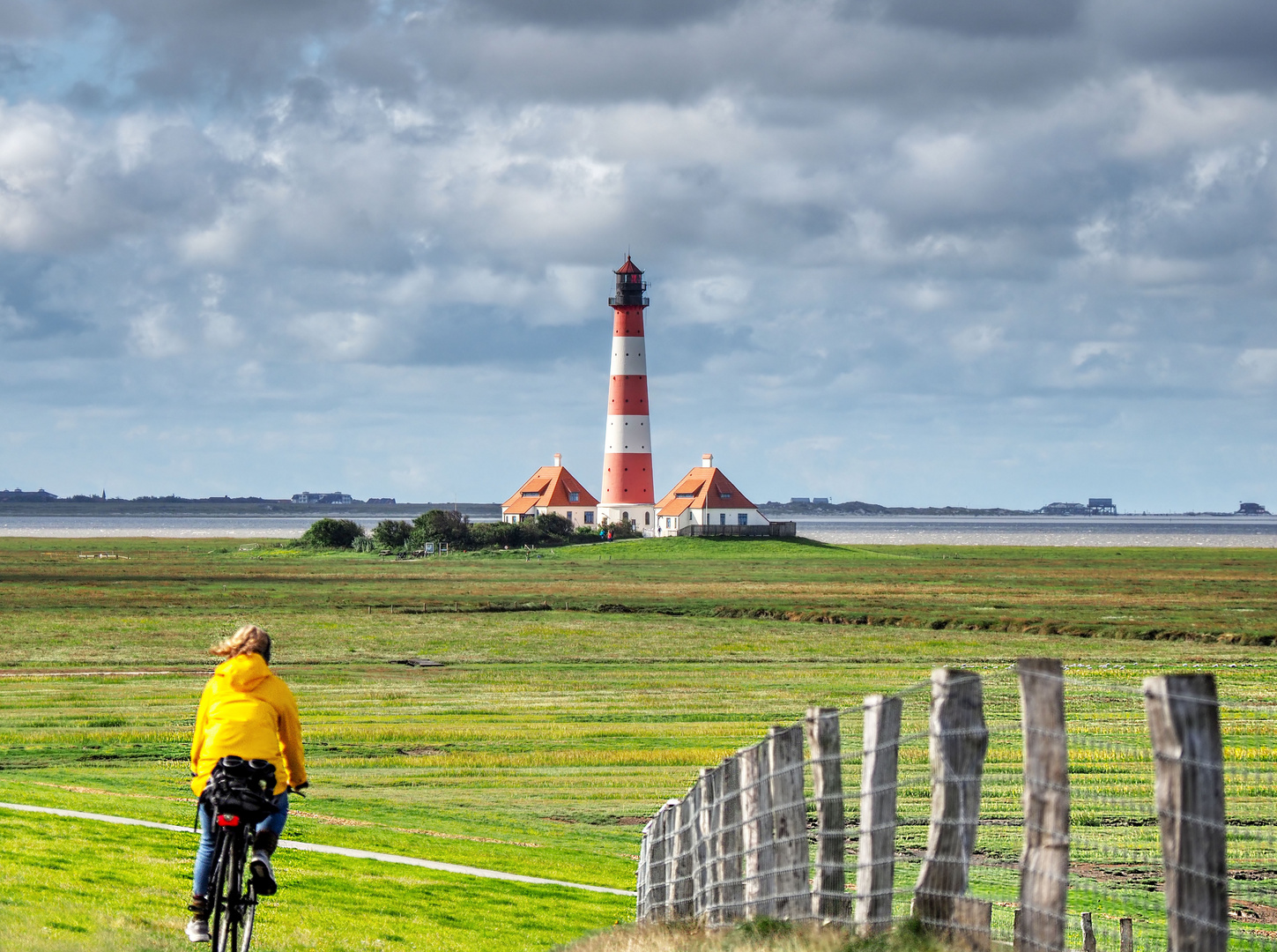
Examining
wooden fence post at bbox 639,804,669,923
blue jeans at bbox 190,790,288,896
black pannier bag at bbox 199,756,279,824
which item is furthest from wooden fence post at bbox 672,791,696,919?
black pannier bag at bbox 199,756,279,824

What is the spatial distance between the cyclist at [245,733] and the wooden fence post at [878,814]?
3.14 metres

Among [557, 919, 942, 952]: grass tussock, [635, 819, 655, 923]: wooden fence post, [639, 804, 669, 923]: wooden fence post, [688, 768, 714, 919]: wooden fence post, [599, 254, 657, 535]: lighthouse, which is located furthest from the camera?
[599, 254, 657, 535]: lighthouse

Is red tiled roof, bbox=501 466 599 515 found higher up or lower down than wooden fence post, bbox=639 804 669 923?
higher up

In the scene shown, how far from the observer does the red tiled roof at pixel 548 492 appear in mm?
128875

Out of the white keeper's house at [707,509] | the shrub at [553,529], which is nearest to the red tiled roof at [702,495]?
the white keeper's house at [707,509]

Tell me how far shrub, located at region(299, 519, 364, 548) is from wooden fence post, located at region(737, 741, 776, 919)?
378ft

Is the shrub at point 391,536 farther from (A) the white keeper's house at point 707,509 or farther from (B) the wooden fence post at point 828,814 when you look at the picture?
(B) the wooden fence post at point 828,814

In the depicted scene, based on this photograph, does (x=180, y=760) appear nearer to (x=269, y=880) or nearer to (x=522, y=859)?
(x=522, y=859)

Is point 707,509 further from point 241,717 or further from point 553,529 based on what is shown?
point 241,717

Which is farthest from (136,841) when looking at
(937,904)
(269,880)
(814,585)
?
(814,585)

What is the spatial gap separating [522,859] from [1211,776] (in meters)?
11.4

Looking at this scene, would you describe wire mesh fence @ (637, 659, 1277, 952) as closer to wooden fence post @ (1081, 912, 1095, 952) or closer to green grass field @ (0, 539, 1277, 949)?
wooden fence post @ (1081, 912, 1095, 952)

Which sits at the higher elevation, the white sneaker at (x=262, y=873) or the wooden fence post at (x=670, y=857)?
the white sneaker at (x=262, y=873)

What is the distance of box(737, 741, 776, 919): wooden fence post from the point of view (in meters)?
8.85
